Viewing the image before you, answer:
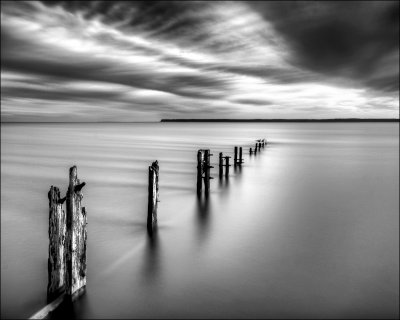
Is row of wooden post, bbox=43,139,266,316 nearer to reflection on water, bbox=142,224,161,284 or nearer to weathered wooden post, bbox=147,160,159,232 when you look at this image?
reflection on water, bbox=142,224,161,284

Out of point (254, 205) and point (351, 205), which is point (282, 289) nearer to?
point (254, 205)

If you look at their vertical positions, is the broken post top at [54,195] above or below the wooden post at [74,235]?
above

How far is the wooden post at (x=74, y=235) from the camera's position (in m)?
5.08

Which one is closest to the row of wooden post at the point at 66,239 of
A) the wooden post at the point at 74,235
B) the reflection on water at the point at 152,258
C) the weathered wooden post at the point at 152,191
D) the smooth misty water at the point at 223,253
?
the wooden post at the point at 74,235

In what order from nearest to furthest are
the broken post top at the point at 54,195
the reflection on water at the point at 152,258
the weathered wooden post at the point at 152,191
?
the broken post top at the point at 54,195
the reflection on water at the point at 152,258
the weathered wooden post at the point at 152,191

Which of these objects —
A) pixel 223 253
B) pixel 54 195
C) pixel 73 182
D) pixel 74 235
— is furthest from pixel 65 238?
pixel 223 253

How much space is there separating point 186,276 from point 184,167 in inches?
658

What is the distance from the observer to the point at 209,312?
5.52m

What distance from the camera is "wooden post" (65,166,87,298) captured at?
5.08m

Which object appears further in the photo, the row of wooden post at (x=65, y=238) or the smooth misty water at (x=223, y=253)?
the smooth misty water at (x=223, y=253)

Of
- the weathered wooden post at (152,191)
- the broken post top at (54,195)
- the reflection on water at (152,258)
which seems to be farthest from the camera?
the weathered wooden post at (152,191)

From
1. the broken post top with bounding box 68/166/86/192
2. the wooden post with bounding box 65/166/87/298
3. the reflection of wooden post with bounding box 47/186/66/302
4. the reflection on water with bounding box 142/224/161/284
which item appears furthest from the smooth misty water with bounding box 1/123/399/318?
the broken post top with bounding box 68/166/86/192

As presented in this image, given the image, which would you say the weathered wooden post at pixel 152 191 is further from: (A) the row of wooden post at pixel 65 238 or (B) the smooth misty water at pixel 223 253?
(A) the row of wooden post at pixel 65 238

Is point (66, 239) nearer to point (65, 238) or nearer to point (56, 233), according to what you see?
point (65, 238)
